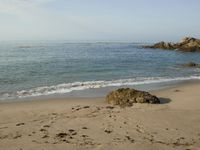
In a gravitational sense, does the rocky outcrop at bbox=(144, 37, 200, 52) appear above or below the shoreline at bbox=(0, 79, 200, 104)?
above

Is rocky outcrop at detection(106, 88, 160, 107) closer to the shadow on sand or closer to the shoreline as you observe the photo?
the shadow on sand

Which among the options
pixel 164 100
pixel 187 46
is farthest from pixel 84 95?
pixel 187 46

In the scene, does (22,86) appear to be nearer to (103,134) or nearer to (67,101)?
(67,101)


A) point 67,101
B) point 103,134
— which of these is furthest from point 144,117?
point 67,101

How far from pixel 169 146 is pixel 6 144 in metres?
4.17

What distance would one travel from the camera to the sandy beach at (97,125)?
8078mm

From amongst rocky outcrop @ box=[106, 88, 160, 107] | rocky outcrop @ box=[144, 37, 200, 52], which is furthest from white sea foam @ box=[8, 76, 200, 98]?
rocky outcrop @ box=[144, 37, 200, 52]

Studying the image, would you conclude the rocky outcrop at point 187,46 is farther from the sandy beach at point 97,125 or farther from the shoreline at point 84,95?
the sandy beach at point 97,125

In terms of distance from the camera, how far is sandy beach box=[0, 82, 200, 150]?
8078 mm

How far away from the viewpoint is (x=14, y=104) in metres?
13.4

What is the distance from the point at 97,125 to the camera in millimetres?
9758

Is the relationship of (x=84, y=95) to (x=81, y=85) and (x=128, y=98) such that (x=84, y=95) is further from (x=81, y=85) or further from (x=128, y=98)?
(x=128, y=98)

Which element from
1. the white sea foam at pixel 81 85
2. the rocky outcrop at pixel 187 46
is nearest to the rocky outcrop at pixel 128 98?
the white sea foam at pixel 81 85

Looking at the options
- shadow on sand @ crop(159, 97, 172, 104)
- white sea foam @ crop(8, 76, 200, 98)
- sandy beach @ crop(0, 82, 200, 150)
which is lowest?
white sea foam @ crop(8, 76, 200, 98)
